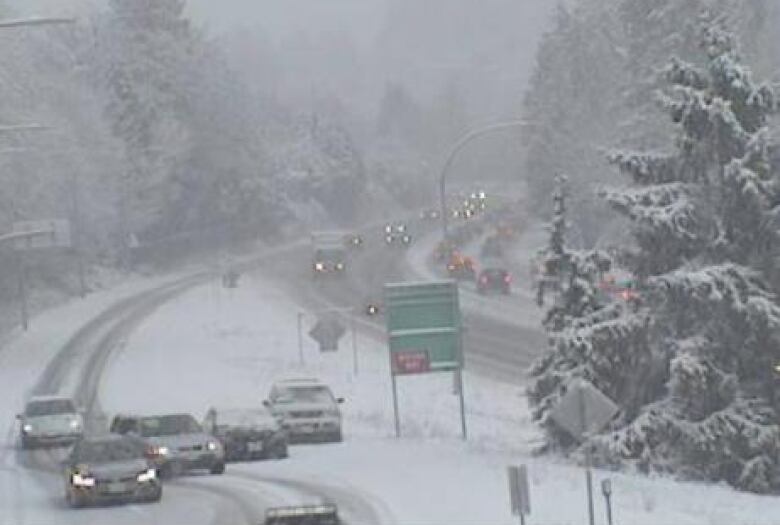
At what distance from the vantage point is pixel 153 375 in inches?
2840

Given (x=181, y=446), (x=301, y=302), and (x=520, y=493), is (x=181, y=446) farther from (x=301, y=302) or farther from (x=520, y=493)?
(x=301, y=302)

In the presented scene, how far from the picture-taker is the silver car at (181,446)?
39344 millimetres

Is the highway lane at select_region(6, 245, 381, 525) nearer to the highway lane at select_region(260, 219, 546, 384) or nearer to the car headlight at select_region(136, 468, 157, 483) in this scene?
the car headlight at select_region(136, 468, 157, 483)

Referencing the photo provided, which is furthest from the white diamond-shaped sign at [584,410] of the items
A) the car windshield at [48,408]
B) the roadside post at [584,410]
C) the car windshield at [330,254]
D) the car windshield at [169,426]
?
the car windshield at [330,254]

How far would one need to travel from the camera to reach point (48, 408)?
177 feet

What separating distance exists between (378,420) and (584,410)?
3105cm

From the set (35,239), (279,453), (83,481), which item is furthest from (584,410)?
(35,239)

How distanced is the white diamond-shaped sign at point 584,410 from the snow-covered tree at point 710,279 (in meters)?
11.7

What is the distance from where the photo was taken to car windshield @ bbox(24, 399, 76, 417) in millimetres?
53594

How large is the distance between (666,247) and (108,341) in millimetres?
50717

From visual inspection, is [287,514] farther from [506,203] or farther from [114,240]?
[506,203]

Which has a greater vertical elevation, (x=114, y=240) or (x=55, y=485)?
(x=114, y=240)

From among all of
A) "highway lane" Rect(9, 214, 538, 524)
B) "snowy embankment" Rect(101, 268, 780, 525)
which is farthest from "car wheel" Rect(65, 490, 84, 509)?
"snowy embankment" Rect(101, 268, 780, 525)

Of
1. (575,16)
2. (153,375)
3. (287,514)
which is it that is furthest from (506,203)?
(287,514)
